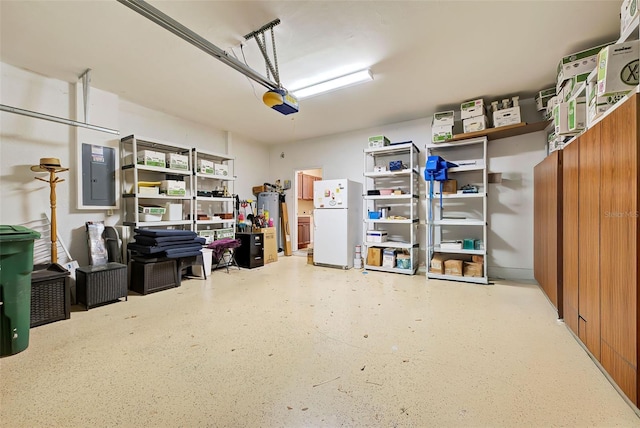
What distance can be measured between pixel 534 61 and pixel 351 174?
3421mm

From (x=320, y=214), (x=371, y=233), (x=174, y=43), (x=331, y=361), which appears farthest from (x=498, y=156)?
(x=174, y=43)

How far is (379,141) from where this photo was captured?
4855 mm

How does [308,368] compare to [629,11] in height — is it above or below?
below

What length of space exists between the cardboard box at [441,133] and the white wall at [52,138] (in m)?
4.79

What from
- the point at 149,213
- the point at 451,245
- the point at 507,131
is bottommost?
the point at 451,245

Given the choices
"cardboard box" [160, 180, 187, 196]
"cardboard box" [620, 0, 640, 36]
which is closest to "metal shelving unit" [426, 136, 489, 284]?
"cardboard box" [620, 0, 640, 36]

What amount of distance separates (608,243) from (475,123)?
2.89 m

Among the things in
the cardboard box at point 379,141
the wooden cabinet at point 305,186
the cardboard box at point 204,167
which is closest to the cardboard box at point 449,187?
the cardboard box at point 379,141

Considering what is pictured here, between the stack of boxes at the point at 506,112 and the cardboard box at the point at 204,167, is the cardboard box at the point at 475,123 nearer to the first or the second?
the stack of boxes at the point at 506,112

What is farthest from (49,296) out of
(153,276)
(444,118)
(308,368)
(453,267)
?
(444,118)

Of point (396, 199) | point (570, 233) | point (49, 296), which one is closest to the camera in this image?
point (570, 233)

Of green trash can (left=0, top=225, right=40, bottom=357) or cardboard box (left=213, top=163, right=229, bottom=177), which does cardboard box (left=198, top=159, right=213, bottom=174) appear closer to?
cardboard box (left=213, top=163, right=229, bottom=177)

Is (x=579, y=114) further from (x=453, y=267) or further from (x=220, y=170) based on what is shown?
(x=220, y=170)

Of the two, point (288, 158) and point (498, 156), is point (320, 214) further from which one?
point (498, 156)
